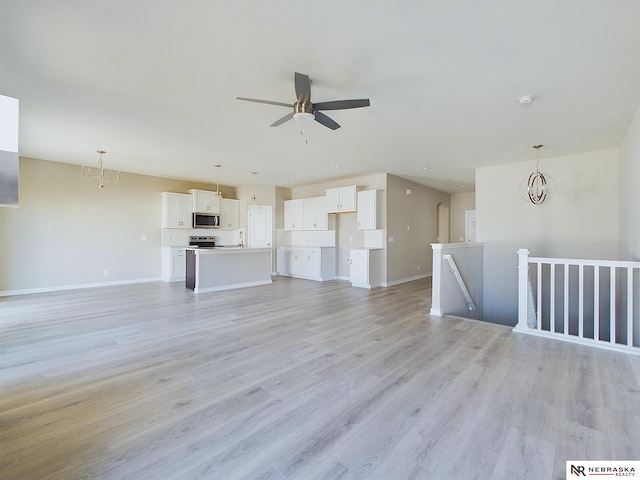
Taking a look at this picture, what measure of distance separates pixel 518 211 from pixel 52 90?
7.45m

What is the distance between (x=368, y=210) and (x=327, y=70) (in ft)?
15.4

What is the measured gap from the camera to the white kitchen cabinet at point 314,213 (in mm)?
8117

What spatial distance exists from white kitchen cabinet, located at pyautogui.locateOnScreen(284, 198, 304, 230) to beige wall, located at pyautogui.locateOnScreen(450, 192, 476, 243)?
17.6ft

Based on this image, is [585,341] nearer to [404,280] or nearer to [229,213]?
[404,280]

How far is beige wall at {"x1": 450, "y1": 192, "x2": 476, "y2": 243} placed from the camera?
984 cm

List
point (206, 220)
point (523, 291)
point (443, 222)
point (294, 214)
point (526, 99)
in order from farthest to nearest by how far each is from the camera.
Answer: point (443, 222) → point (294, 214) → point (206, 220) → point (523, 291) → point (526, 99)

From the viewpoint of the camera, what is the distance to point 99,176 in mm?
6832

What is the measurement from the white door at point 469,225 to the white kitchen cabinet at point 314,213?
16.4 ft

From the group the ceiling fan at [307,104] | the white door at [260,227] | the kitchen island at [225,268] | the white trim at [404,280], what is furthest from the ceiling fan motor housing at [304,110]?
the white door at [260,227]

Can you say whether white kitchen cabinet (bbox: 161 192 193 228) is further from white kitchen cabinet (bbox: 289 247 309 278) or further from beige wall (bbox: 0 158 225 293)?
white kitchen cabinet (bbox: 289 247 309 278)

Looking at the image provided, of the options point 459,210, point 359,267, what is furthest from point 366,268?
point 459,210

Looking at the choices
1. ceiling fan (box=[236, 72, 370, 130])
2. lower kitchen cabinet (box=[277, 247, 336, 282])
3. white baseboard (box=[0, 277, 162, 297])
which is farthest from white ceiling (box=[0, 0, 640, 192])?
lower kitchen cabinet (box=[277, 247, 336, 282])

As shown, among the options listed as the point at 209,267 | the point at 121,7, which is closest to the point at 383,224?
the point at 209,267

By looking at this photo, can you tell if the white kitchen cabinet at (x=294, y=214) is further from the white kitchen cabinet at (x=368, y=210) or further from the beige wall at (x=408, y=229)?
the beige wall at (x=408, y=229)
